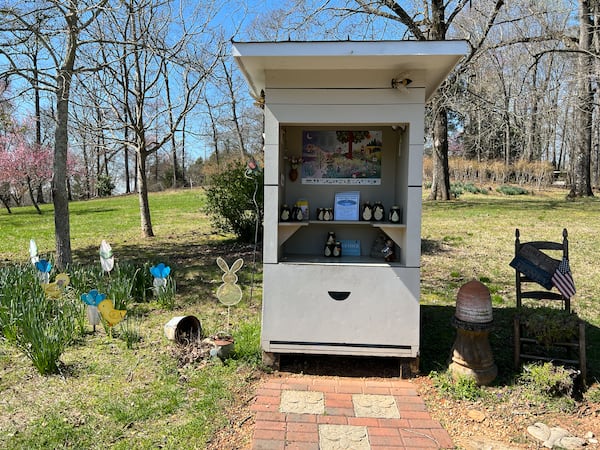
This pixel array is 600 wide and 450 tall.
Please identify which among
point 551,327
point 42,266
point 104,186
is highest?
point 104,186

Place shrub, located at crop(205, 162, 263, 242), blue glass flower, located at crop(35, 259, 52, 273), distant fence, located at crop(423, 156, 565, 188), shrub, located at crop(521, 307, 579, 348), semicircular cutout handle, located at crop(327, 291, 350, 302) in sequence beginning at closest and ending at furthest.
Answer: shrub, located at crop(521, 307, 579, 348), semicircular cutout handle, located at crop(327, 291, 350, 302), blue glass flower, located at crop(35, 259, 52, 273), shrub, located at crop(205, 162, 263, 242), distant fence, located at crop(423, 156, 565, 188)

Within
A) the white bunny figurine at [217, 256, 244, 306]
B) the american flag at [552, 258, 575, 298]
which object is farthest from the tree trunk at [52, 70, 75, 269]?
the american flag at [552, 258, 575, 298]

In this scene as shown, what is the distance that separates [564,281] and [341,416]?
2.11m

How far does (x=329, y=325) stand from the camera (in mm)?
3332

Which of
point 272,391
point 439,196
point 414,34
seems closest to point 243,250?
point 272,391

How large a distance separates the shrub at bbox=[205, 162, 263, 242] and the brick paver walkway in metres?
4.85

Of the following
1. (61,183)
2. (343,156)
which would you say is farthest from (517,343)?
(61,183)

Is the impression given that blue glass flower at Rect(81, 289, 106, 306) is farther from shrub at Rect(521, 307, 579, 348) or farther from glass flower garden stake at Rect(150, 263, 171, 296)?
shrub at Rect(521, 307, 579, 348)

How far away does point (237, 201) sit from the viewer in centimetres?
793

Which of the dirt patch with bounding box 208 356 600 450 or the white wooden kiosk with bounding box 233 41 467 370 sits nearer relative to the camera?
the dirt patch with bounding box 208 356 600 450

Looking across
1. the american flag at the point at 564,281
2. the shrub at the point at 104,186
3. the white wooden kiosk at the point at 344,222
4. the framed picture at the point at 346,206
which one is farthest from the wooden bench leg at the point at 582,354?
the shrub at the point at 104,186

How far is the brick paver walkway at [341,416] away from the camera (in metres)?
2.51

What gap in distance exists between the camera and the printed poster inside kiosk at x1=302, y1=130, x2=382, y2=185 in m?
3.90

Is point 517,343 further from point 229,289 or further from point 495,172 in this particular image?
point 495,172
